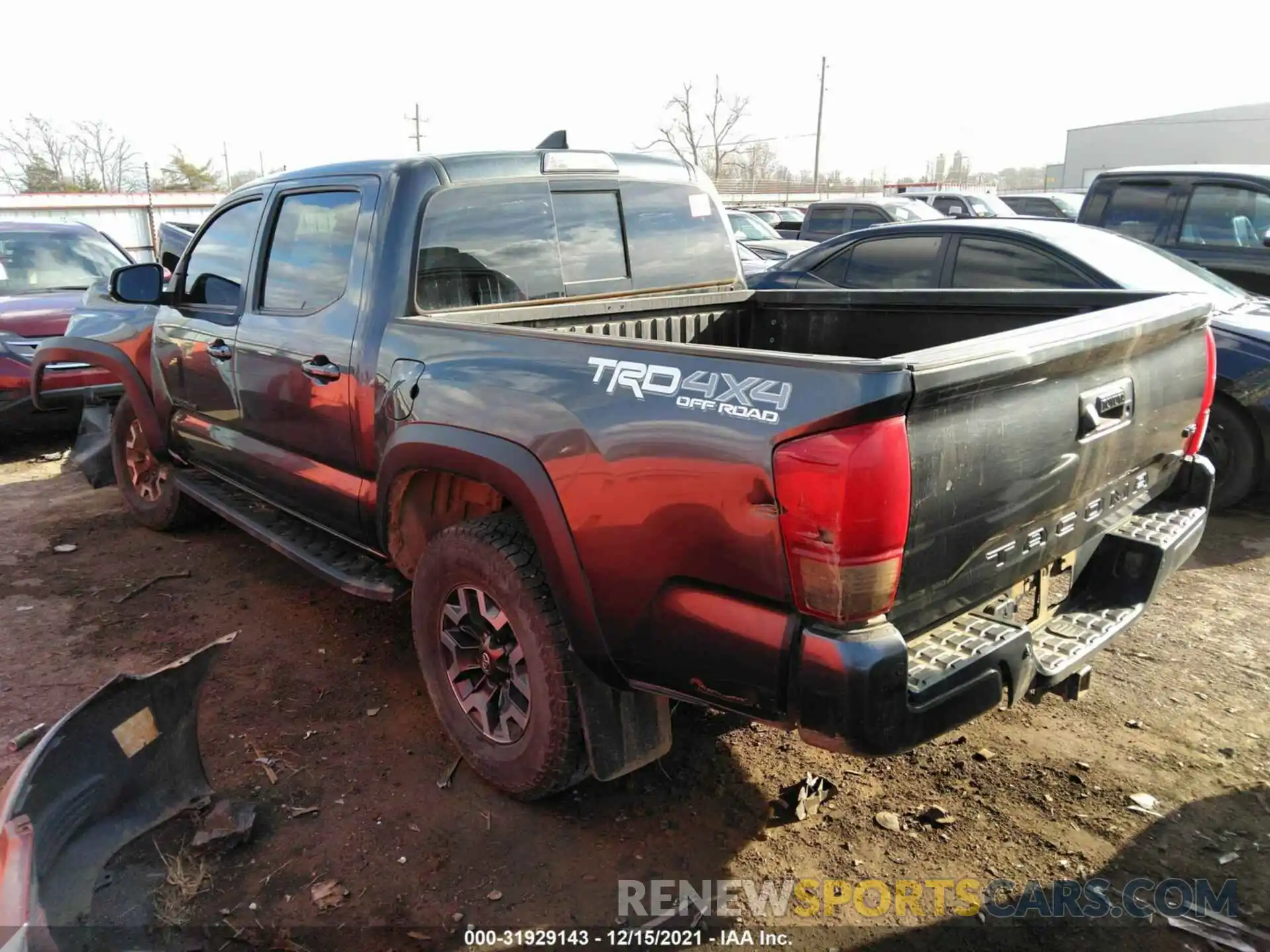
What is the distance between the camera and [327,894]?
2613 mm

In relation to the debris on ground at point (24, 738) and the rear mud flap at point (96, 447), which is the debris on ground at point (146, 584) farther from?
the rear mud flap at point (96, 447)

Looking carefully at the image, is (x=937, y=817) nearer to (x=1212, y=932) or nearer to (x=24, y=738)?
(x=1212, y=932)

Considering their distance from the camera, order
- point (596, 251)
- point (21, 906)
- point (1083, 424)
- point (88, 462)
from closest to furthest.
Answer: point (21, 906), point (1083, 424), point (596, 251), point (88, 462)

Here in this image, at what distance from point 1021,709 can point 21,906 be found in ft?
10.5

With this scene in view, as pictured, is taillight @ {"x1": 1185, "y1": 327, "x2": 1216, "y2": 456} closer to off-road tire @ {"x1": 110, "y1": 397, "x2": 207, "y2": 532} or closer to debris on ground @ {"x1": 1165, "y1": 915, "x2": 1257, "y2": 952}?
Result: debris on ground @ {"x1": 1165, "y1": 915, "x2": 1257, "y2": 952}

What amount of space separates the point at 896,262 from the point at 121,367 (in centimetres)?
524

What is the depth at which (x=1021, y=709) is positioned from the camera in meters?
3.49

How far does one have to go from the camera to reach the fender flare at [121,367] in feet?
16.6

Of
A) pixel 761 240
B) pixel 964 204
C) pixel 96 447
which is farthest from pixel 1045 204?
pixel 96 447

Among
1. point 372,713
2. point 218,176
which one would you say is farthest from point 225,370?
point 218,176

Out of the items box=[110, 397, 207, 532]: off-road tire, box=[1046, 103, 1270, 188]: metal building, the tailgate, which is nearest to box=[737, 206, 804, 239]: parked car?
box=[110, 397, 207, 532]: off-road tire

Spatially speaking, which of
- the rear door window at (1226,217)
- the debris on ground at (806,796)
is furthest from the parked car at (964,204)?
the debris on ground at (806,796)

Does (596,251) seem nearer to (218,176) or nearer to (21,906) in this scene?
(21,906)

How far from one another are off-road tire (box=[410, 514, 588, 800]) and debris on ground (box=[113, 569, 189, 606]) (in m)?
2.43
